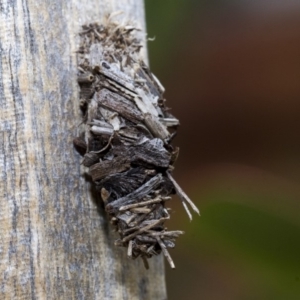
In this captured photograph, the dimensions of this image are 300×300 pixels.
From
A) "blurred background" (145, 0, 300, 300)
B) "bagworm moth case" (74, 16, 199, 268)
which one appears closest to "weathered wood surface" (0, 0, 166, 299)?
"bagworm moth case" (74, 16, 199, 268)

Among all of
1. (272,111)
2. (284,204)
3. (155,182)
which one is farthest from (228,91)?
(155,182)

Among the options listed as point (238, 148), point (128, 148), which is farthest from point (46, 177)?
point (238, 148)

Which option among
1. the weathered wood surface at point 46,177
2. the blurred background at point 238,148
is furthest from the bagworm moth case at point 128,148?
the blurred background at point 238,148

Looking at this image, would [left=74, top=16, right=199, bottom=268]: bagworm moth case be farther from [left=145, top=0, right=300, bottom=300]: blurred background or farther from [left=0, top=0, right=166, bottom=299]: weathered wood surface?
[left=145, top=0, right=300, bottom=300]: blurred background

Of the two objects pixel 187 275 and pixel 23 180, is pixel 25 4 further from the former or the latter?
pixel 187 275

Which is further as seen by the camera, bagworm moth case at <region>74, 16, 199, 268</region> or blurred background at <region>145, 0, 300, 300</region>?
blurred background at <region>145, 0, 300, 300</region>
